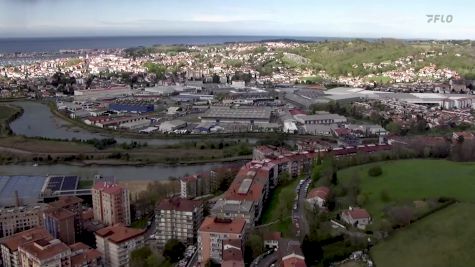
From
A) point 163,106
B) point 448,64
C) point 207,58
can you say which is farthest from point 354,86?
point 207,58

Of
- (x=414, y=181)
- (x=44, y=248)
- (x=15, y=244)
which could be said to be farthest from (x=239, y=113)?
(x=44, y=248)

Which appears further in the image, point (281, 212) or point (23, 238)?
point (281, 212)

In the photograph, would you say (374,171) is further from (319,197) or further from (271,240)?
(271,240)

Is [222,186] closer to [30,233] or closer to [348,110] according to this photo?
[30,233]

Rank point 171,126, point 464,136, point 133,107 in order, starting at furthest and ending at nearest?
point 133,107 < point 171,126 < point 464,136

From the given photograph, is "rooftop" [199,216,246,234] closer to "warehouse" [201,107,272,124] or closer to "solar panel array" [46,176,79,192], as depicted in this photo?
"solar panel array" [46,176,79,192]

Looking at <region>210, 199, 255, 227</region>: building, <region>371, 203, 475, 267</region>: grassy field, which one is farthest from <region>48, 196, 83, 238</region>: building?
<region>371, 203, 475, 267</region>: grassy field
